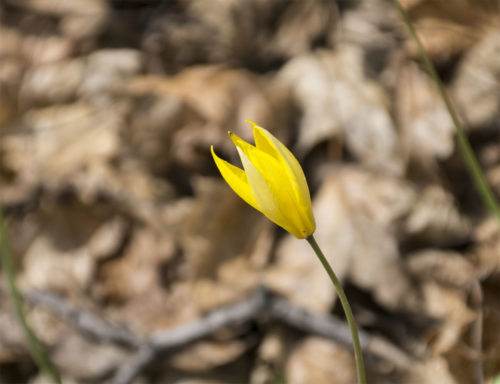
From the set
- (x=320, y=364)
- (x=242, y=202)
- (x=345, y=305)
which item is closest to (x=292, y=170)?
(x=345, y=305)

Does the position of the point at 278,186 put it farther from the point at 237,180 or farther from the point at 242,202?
the point at 242,202

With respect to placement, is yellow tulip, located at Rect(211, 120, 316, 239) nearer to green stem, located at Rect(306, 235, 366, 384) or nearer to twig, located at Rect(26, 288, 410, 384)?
green stem, located at Rect(306, 235, 366, 384)

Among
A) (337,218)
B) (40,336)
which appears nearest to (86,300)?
(40,336)

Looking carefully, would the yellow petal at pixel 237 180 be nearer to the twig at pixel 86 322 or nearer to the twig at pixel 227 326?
the twig at pixel 227 326

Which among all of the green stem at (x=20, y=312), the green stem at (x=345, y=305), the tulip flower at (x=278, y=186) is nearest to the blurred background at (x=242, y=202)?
the green stem at (x=20, y=312)

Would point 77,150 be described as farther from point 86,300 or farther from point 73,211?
point 86,300
